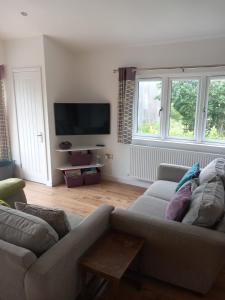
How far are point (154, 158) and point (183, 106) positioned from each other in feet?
3.11

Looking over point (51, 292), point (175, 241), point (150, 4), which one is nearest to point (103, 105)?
point (150, 4)

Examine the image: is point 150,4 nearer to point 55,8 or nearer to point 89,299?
point 55,8

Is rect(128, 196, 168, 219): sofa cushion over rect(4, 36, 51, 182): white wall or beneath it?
beneath

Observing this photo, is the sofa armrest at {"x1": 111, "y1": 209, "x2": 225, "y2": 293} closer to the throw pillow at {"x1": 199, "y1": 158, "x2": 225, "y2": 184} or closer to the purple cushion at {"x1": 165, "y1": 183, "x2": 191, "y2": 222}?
the purple cushion at {"x1": 165, "y1": 183, "x2": 191, "y2": 222}

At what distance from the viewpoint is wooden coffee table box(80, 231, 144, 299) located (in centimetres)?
141

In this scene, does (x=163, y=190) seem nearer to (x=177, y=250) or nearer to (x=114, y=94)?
(x=177, y=250)

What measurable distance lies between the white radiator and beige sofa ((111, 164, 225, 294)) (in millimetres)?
1944

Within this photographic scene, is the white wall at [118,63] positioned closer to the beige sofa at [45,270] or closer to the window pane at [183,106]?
the window pane at [183,106]

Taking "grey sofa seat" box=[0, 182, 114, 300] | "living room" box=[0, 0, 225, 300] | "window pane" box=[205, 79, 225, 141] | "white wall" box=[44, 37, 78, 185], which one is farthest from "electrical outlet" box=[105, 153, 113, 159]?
"grey sofa seat" box=[0, 182, 114, 300]

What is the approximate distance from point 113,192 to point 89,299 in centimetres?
220

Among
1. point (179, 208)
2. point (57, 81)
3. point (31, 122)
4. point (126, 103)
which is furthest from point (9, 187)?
point (126, 103)

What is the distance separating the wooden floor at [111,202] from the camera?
182 centimetres

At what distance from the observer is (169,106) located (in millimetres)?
3734

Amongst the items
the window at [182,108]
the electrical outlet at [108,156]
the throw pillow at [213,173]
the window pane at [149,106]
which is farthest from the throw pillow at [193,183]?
the electrical outlet at [108,156]
